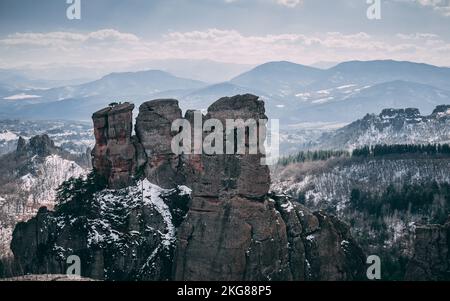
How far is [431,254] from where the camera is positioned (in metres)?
90.0

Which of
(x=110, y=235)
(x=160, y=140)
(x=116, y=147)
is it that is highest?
(x=160, y=140)

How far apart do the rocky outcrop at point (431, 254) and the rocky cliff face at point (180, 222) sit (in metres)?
7.68

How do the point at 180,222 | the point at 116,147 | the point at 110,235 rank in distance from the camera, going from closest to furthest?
the point at 110,235
the point at 180,222
the point at 116,147

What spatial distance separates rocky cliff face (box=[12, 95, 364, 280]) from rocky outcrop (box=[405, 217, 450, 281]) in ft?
25.2

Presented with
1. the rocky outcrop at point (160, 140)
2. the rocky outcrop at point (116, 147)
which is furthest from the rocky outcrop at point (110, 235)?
the rocky outcrop at point (116, 147)

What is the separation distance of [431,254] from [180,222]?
112 feet

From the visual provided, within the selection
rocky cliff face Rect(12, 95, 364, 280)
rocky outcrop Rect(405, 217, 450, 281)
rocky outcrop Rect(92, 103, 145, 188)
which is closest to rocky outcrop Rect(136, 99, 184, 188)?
rocky cliff face Rect(12, 95, 364, 280)

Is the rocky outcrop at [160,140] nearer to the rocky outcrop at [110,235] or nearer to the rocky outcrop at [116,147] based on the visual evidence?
the rocky outcrop at [116,147]

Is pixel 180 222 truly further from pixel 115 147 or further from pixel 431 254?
pixel 431 254

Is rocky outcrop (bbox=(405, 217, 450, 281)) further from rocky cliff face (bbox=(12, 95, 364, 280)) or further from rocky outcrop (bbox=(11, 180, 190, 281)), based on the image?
rocky outcrop (bbox=(11, 180, 190, 281))

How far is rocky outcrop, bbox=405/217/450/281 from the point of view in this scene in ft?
293

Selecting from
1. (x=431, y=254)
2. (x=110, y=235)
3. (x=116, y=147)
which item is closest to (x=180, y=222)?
(x=110, y=235)

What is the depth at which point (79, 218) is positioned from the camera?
299ft
